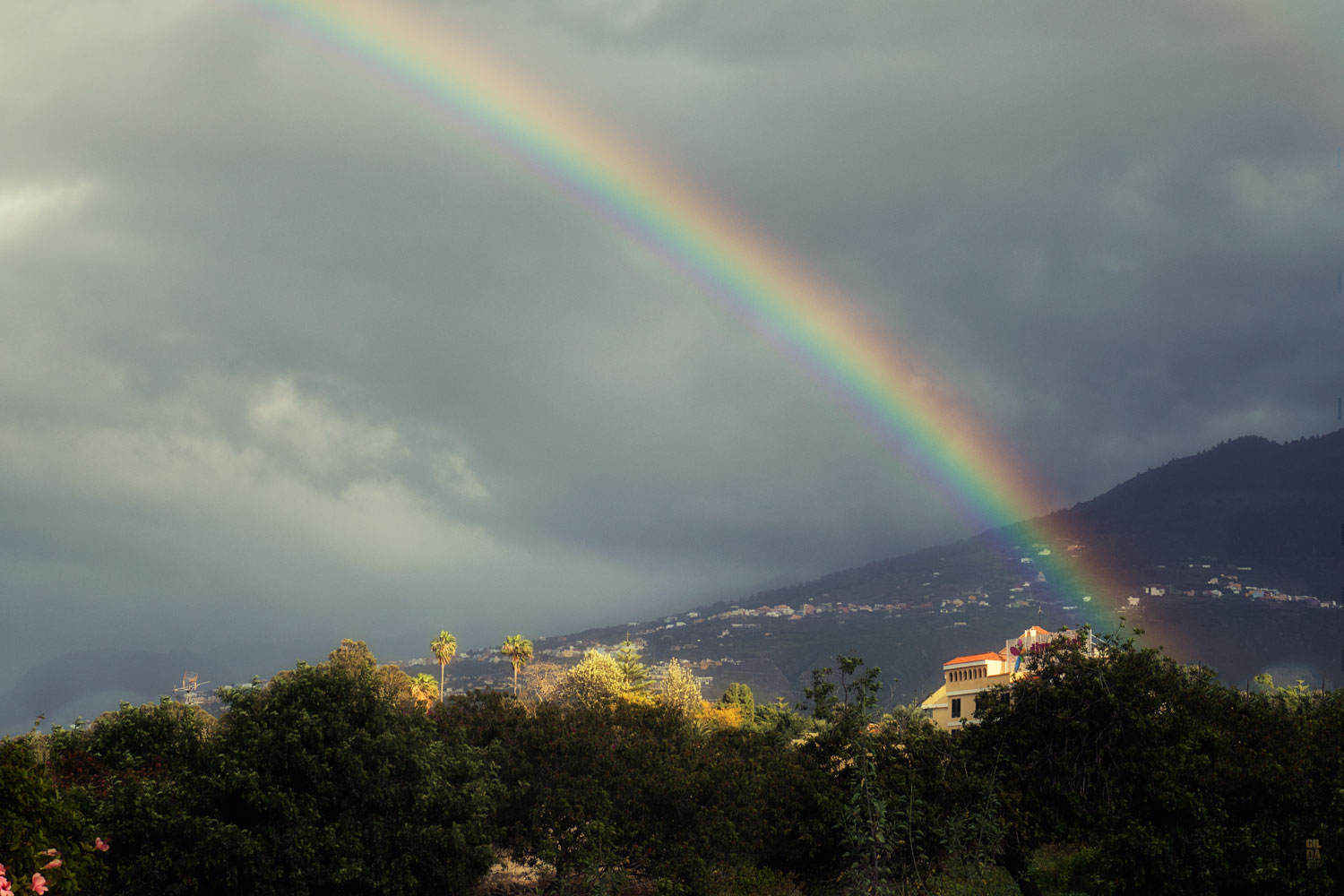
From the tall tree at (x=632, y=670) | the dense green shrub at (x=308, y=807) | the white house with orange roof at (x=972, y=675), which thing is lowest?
the white house with orange roof at (x=972, y=675)

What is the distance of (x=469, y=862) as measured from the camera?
26.0 meters

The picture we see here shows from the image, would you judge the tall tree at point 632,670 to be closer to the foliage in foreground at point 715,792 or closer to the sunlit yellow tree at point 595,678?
the sunlit yellow tree at point 595,678

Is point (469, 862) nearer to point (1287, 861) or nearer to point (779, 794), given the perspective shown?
point (779, 794)

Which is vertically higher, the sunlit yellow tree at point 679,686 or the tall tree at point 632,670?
the tall tree at point 632,670

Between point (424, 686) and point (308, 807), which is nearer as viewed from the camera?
point (308, 807)

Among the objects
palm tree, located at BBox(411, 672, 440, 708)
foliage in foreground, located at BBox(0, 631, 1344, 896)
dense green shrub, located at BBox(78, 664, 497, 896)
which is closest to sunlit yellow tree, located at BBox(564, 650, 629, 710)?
palm tree, located at BBox(411, 672, 440, 708)

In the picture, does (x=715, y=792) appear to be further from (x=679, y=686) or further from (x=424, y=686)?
(x=679, y=686)

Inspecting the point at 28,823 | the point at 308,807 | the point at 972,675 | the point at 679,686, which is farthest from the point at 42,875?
the point at 972,675

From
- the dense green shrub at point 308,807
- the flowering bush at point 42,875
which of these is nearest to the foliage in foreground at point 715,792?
the dense green shrub at point 308,807

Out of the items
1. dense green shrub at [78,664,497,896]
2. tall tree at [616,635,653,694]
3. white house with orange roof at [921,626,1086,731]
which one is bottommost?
white house with orange roof at [921,626,1086,731]

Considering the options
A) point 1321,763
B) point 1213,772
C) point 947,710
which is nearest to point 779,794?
point 1213,772

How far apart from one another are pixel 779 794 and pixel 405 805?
1062 cm

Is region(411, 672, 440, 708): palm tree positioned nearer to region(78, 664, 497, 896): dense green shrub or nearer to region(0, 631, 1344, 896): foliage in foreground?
region(0, 631, 1344, 896): foliage in foreground

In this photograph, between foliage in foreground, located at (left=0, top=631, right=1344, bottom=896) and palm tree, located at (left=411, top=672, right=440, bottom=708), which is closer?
foliage in foreground, located at (left=0, top=631, right=1344, bottom=896)
